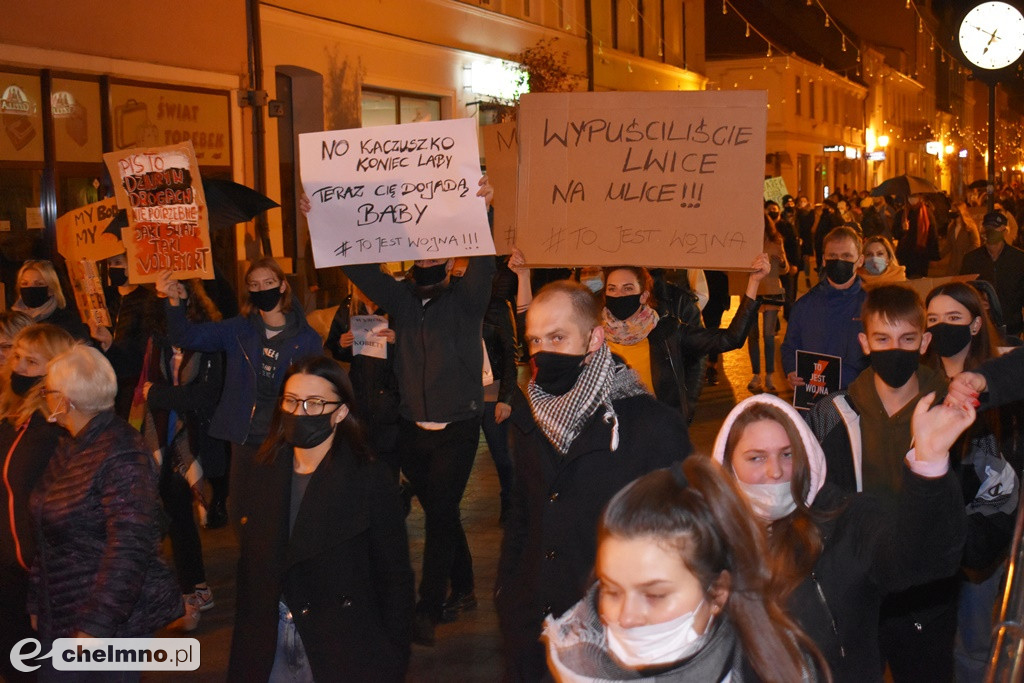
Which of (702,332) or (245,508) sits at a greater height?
(702,332)

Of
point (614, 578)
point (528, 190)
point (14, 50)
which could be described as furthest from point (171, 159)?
point (14, 50)

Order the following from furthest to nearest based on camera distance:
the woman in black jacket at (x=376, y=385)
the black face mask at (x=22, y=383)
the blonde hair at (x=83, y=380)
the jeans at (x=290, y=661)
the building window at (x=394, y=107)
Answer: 1. the building window at (x=394, y=107)
2. the woman in black jacket at (x=376, y=385)
3. the black face mask at (x=22, y=383)
4. the blonde hair at (x=83, y=380)
5. the jeans at (x=290, y=661)

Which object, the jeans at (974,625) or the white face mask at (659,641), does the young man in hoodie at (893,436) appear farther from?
the white face mask at (659,641)

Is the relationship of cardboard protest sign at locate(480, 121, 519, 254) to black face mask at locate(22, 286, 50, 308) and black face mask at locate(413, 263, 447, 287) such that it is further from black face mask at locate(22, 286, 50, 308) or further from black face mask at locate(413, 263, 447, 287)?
black face mask at locate(22, 286, 50, 308)

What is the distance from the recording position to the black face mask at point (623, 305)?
643cm

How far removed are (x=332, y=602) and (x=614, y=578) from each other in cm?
181

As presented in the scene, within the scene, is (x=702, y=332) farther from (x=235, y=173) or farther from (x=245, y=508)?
(x=235, y=173)

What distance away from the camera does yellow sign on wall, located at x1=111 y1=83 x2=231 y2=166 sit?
15422 millimetres

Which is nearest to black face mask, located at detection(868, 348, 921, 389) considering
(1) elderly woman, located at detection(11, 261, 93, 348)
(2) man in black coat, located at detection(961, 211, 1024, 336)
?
(1) elderly woman, located at detection(11, 261, 93, 348)

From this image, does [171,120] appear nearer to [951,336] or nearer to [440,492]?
[440,492]

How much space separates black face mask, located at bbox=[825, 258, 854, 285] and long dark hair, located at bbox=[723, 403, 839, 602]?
4.15m

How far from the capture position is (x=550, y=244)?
596cm

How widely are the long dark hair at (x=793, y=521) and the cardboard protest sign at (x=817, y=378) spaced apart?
10.4ft

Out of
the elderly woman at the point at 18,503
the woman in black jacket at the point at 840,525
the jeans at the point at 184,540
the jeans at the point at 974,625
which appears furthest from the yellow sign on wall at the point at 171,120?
the woman in black jacket at the point at 840,525
